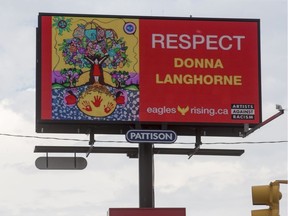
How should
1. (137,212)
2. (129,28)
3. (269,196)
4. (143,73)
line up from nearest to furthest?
(269,196), (137,212), (143,73), (129,28)

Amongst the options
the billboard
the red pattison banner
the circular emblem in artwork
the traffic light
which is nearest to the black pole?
the red pattison banner

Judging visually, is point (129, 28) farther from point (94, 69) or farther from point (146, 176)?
point (146, 176)

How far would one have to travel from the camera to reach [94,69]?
95.8 ft

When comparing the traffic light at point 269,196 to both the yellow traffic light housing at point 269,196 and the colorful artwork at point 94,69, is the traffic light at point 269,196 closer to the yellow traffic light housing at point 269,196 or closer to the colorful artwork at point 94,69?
the yellow traffic light housing at point 269,196

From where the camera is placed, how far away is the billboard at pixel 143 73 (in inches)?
1139

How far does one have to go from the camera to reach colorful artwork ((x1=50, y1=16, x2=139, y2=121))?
94.8 feet

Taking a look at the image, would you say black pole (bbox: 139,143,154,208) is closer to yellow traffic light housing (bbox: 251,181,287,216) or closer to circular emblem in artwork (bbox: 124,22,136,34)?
circular emblem in artwork (bbox: 124,22,136,34)

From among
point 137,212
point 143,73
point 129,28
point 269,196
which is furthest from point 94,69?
point 269,196

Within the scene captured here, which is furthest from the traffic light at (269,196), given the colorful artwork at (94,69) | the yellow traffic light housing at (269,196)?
the colorful artwork at (94,69)

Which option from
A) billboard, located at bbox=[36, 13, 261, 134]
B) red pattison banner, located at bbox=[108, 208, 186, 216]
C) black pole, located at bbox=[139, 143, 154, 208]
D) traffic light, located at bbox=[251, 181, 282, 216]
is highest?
billboard, located at bbox=[36, 13, 261, 134]

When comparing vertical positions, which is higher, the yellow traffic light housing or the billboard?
the billboard

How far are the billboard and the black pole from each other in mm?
828

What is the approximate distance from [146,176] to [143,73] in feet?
10.9

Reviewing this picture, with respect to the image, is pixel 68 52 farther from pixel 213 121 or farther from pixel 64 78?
pixel 213 121
